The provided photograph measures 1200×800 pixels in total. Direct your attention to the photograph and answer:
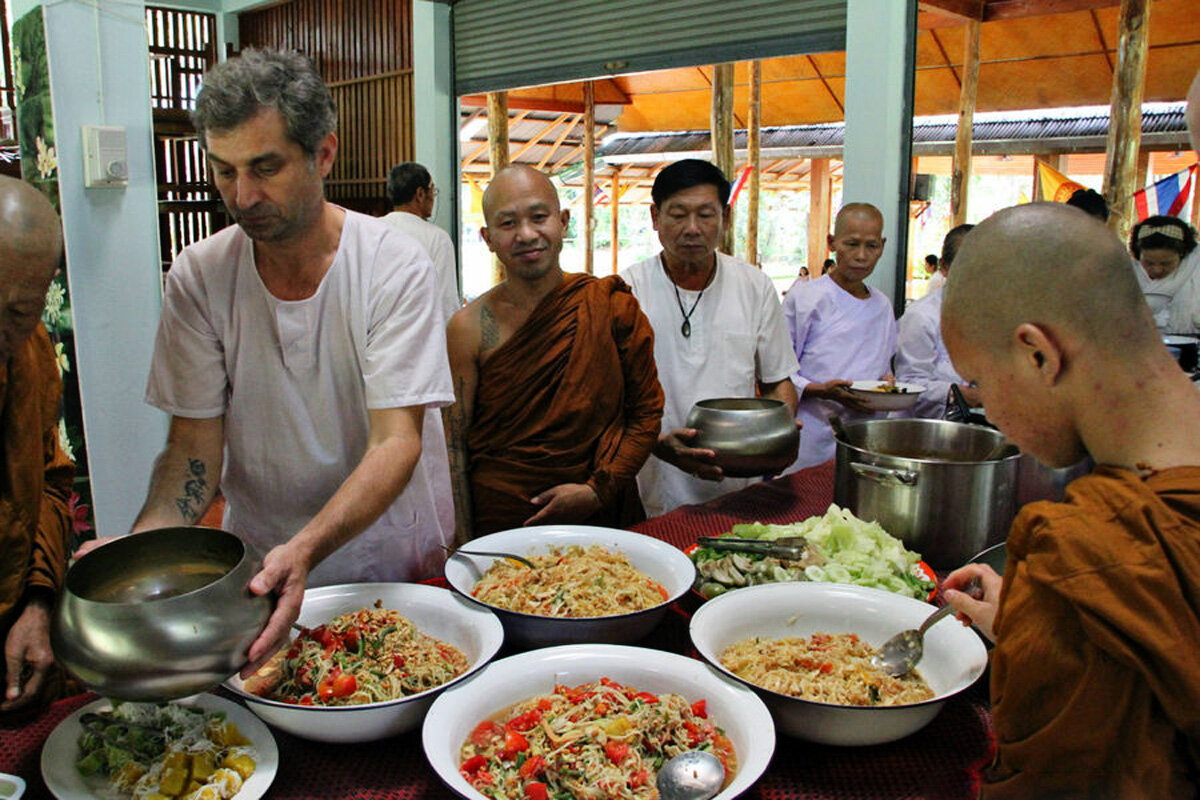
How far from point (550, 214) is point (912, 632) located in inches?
62.3

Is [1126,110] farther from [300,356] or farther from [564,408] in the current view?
[300,356]

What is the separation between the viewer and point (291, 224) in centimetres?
170

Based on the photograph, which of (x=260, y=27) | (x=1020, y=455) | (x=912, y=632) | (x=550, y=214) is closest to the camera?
(x=912, y=632)

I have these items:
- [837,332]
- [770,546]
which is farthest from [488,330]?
[837,332]

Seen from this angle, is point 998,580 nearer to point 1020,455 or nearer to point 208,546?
point 1020,455

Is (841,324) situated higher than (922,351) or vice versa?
(841,324)

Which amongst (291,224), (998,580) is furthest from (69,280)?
(998,580)

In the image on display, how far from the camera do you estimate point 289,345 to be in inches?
72.7

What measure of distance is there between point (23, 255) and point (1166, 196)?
24.5 feet

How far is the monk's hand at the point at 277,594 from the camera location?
1118 mm

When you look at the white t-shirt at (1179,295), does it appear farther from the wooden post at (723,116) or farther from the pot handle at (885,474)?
the pot handle at (885,474)

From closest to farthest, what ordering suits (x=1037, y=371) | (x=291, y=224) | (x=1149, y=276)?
(x=1037, y=371) < (x=291, y=224) < (x=1149, y=276)

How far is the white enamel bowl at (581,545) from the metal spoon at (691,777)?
332mm

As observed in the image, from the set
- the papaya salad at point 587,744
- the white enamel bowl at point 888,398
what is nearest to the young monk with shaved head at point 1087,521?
the papaya salad at point 587,744
